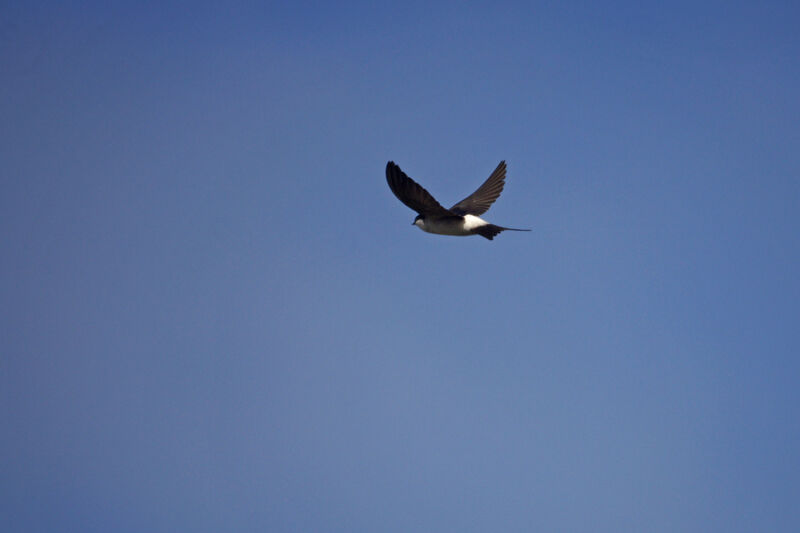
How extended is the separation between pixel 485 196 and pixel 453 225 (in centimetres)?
314

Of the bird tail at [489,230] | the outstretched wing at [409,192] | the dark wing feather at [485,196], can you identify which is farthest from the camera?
the dark wing feather at [485,196]

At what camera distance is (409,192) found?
17.6m

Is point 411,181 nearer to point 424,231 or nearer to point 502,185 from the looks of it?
point 424,231

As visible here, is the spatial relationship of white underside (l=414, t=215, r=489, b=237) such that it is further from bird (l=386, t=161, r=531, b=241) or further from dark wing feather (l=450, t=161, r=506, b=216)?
dark wing feather (l=450, t=161, r=506, b=216)

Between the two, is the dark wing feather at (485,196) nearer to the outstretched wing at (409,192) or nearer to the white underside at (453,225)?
the white underside at (453,225)

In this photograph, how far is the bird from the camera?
17.3 meters

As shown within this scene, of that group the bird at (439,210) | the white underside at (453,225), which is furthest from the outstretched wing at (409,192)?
the white underside at (453,225)

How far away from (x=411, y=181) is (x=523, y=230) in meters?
2.47

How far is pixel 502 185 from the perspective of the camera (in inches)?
857

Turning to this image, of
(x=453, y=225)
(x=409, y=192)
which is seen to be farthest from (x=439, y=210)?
(x=409, y=192)

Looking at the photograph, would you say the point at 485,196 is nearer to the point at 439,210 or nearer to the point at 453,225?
the point at 453,225

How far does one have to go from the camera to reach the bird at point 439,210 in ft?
56.9

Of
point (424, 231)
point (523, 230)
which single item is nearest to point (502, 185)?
point (424, 231)

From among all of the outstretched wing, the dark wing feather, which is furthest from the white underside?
the dark wing feather
